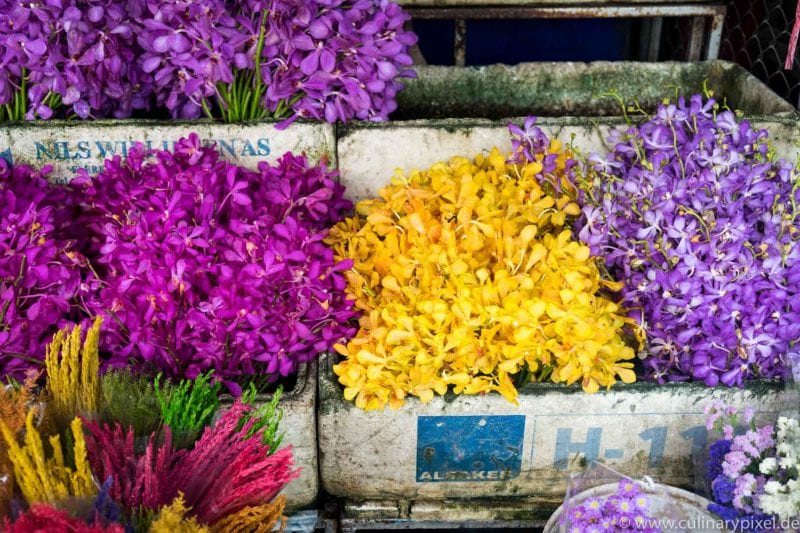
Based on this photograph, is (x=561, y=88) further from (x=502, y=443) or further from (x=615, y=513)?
(x=615, y=513)

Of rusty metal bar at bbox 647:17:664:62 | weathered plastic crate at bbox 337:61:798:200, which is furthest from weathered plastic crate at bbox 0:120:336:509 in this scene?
rusty metal bar at bbox 647:17:664:62

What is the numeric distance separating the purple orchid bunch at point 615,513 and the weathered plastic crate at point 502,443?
Result: 9.9 inches

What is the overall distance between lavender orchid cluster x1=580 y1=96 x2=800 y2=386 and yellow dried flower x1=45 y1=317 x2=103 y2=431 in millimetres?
1072

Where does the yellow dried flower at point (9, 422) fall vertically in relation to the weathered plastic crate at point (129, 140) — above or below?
below

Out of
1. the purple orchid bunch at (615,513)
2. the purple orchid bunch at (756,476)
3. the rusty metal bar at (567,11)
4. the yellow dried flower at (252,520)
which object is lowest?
the purple orchid bunch at (615,513)

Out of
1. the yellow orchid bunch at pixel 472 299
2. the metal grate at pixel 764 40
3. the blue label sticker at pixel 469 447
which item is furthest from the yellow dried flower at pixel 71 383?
the metal grate at pixel 764 40

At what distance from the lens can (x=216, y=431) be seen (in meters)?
1.24

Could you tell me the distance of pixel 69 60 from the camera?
198 cm

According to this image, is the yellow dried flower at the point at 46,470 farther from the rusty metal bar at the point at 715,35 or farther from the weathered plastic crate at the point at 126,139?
the rusty metal bar at the point at 715,35

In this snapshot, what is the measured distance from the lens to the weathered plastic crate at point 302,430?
169cm

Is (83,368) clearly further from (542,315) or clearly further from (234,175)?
(542,315)

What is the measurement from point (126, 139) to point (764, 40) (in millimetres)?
2322

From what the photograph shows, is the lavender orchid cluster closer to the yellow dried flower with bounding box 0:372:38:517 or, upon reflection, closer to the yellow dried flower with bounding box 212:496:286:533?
the yellow dried flower with bounding box 212:496:286:533

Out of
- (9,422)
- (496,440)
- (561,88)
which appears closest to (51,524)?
(9,422)
